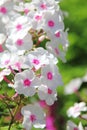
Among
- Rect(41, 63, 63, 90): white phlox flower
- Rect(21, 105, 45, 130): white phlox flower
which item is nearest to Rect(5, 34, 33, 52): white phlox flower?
Rect(41, 63, 63, 90): white phlox flower

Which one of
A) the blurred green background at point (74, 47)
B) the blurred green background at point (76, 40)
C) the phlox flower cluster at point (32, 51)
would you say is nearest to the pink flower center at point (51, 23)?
the phlox flower cluster at point (32, 51)

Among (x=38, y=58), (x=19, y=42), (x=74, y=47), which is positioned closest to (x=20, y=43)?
(x=19, y=42)

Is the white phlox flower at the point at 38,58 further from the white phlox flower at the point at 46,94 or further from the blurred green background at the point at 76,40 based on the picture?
the blurred green background at the point at 76,40

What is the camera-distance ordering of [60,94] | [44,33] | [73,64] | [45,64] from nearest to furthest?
[45,64], [44,33], [60,94], [73,64]

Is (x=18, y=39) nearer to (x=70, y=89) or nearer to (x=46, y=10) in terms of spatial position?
(x=46, y=10)

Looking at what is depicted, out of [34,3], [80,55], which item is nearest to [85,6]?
[80,55]

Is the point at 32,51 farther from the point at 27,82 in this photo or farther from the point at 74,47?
the point at 74,47

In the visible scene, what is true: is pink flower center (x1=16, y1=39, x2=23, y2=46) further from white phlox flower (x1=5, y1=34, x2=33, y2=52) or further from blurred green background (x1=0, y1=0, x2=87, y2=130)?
blurred green background (x1=0, y1=0, x2=87, y2=130)
